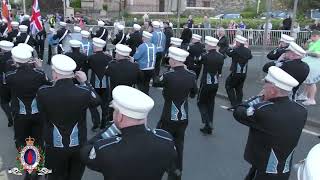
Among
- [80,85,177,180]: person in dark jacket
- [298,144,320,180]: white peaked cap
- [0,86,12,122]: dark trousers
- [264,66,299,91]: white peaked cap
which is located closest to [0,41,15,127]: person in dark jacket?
[0,86,12,122]: dark trousers

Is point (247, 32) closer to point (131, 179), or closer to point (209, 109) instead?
point (209, 109)

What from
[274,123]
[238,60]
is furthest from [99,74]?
[274,123]

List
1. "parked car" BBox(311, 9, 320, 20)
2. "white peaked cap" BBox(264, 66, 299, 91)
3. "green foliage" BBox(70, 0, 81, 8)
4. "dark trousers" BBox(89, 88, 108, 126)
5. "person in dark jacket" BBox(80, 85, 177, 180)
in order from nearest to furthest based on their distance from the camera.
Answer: "person in dark jacket" BBox(80, 85, 177, 180) → "white peaked cap" BBox(264, 66, 299, 91) → "dark trousers" BBox(89, 88, 108, 126) → "parked car" BBox(311, 9, 320, 20) → "green foliage" BBox(70, 0, 81, 8)

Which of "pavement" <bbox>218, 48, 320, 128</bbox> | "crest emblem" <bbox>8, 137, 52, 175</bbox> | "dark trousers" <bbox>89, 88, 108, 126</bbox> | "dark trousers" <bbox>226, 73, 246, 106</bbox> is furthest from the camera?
"dark trousers" <bbox>226, 73, 246, 106</bbox>

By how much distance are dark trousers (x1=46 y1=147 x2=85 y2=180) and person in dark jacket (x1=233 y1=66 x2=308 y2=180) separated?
2.00m

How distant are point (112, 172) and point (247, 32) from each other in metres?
21.6

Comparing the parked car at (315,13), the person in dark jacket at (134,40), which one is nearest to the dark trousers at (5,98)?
the person in dark jacket at (134,40)

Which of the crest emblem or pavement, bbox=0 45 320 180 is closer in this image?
the crest emblem

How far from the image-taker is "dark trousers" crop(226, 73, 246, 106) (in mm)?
11117

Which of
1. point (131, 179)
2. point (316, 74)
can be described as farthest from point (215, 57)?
point (131, 179)

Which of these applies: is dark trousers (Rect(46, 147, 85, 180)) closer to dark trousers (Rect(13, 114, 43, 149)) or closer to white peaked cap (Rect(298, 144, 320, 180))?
dark trousers (Rect(13, 114, 43, 149))

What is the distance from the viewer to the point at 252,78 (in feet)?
52.0

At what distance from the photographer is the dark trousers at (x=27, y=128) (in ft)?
21.7

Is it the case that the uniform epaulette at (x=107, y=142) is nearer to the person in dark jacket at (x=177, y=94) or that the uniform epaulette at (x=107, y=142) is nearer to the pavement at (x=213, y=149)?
the person in dark jacket at (x=177, y=94)
